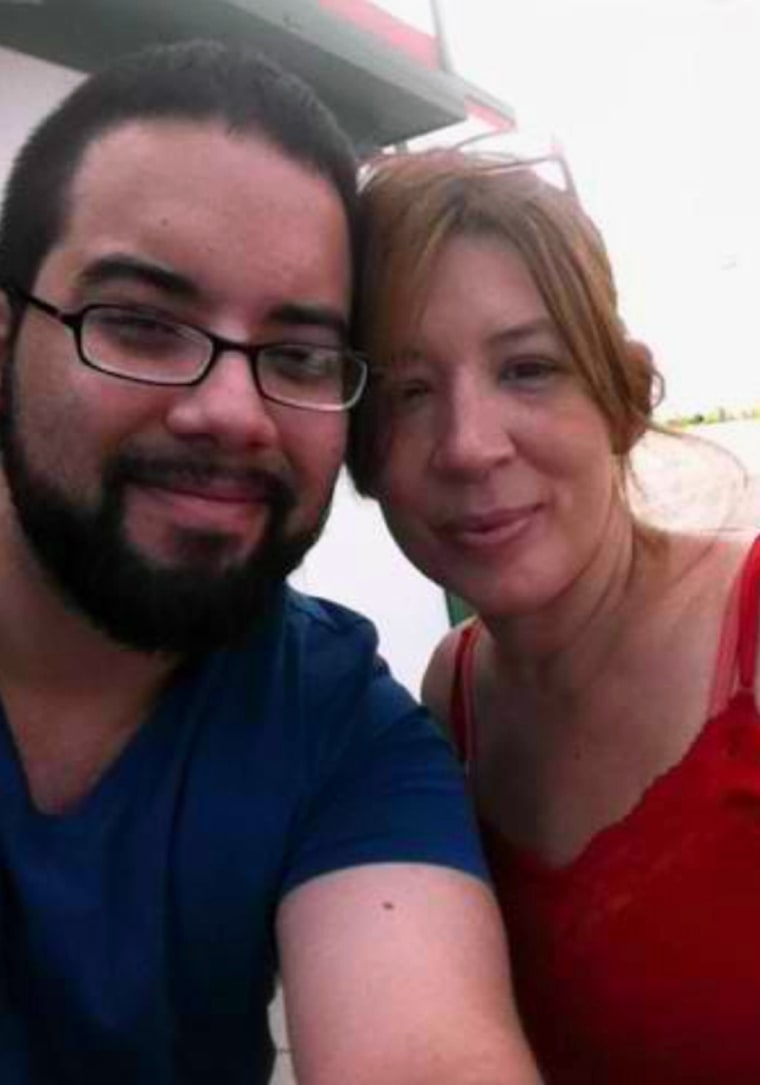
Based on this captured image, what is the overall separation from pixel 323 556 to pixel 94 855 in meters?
1.70

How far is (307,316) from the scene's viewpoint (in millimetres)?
890

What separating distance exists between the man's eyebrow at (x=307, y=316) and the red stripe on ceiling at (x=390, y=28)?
1356 mm

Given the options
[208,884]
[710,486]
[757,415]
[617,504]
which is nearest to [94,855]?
[208,884]

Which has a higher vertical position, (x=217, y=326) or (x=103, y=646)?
(x=217, y=326)

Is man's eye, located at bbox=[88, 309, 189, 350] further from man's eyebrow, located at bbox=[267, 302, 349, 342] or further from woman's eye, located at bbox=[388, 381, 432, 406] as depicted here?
woman's eye, located at bbox=[388, 381, 432, 406]

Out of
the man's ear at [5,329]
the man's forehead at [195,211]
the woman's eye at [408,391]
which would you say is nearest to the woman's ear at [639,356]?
the woman's eye at [408,391]

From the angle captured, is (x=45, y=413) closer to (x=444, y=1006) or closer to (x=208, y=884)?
(x=208, y=884)

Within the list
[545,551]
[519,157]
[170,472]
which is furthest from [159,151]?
[545,551]

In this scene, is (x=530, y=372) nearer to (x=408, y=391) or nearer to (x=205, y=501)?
(x=408, y=391)

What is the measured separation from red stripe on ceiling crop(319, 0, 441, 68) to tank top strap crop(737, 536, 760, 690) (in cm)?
156

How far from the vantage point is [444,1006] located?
76 cm

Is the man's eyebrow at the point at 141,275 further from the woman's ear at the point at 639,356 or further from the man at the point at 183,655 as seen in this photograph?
the woman's ear at the point at 639,356

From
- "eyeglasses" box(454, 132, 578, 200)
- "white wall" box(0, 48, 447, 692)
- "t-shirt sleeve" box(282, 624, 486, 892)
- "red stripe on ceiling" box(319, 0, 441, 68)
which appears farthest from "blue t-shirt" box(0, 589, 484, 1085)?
"red stripe on ceiling" box(319, 0, 441, 68)

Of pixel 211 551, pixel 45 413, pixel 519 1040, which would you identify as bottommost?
pixel 519 1040
